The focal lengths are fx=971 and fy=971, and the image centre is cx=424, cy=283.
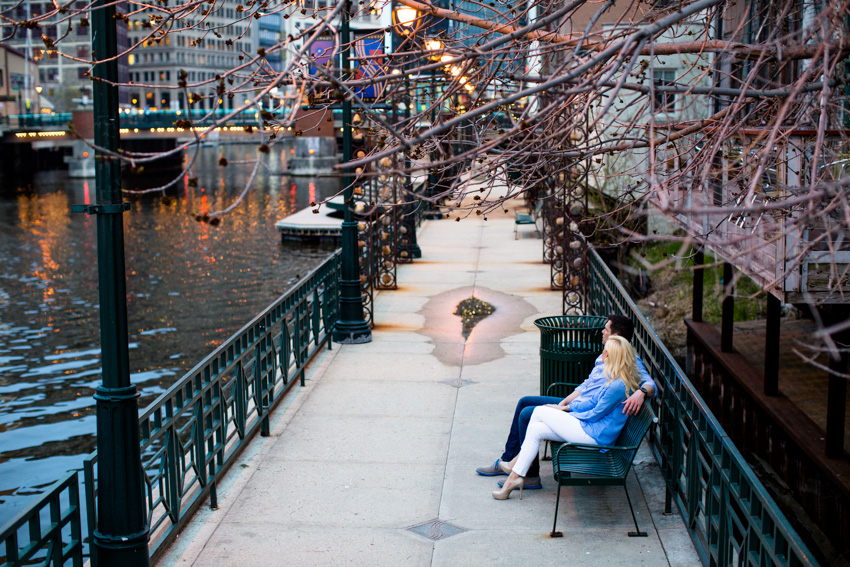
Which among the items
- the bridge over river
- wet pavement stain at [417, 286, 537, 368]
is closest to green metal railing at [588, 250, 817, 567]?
the bridge over river

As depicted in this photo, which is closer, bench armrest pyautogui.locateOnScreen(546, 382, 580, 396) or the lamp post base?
A: bench armrest pyautogui.locateOnScreen(546, 382, 580, 396)

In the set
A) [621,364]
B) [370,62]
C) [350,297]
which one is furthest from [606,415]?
[350,297]

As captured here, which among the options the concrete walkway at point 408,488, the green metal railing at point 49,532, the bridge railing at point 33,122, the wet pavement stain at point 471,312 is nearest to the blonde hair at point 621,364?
the concrete walkway at point 408,488

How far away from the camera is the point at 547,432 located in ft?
23.4

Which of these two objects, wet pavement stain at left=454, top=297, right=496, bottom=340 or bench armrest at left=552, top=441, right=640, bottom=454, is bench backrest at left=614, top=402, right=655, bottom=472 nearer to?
bench armrest at left=552, top=441, right=640, bottom=454

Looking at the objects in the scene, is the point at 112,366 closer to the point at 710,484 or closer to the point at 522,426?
the point at 522,426

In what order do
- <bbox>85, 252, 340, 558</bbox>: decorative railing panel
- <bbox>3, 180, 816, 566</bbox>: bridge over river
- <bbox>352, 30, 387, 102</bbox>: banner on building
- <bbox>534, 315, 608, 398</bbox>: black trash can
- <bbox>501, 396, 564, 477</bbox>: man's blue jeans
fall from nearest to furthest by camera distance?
1. <bbox>3, 180, 816, 566</bbox>: bridge over river
2. <bbox>85, 252, 340, 558</bbox>: decorative railing panel
3. <bbox>352, 30, 387, 102</bbox>: banner on building
4. <bbox>501, 396, 564, 477</bbox>: man's blue jeans
5. <bbox>534, 315, 608, 398</bbox>: black trash can

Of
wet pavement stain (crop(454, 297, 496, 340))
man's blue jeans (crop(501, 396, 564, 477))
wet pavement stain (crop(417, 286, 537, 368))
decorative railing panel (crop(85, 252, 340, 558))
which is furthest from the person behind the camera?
wet pavement stain (crop(454, 297, 496, 340))

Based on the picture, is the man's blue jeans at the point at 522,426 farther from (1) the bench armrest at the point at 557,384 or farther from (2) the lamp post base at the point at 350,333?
(2) the lamp post base at the point at 350,333

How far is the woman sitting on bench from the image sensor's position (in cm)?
693

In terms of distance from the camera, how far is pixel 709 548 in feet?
19.0

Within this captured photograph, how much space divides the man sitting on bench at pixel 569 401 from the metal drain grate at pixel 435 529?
2.44 feet

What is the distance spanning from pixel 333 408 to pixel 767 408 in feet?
14.8

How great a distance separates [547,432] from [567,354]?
151 cm
